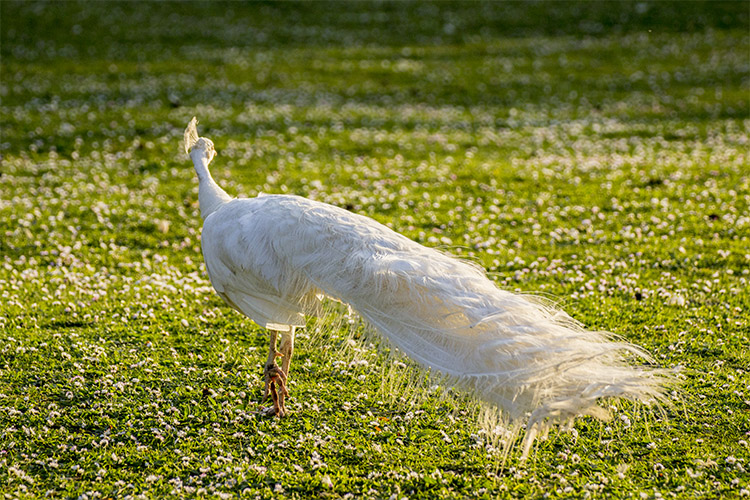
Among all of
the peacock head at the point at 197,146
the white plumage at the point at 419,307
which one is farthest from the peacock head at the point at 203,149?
the white plumage at the point at 419,307

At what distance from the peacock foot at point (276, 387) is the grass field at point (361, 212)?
146 mm

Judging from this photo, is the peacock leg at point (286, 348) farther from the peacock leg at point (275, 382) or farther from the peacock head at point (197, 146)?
the peacock head at point (197, 146)

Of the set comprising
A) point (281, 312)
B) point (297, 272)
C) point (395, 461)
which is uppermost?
point (297, 272)

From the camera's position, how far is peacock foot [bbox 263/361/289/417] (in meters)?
7.25

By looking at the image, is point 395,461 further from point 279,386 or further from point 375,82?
point 375,82

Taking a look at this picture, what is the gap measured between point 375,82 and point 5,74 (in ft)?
39.2

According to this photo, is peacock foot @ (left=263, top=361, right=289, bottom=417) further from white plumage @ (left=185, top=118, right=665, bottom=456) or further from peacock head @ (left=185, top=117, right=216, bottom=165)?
peacock head @ (left=185, top=117, right=216, bottom=165)

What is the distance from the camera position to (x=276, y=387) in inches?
289

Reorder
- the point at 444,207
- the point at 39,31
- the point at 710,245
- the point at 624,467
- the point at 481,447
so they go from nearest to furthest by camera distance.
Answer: the point at 624,467, the point at 481,447, the point at 710,245, the point at 444,207, the point at 39,31

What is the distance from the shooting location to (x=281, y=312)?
6.90 metres

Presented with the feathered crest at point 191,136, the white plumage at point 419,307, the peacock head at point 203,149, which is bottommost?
the white plumage at point 419,307

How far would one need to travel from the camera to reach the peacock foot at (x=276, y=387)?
7246 mm

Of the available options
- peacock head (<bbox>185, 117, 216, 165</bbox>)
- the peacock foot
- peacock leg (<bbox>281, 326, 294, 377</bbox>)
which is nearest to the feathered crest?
peacock head (<bbox>185, 117, 216, 165</bbox>)

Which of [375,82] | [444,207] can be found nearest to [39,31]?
[375,82]
